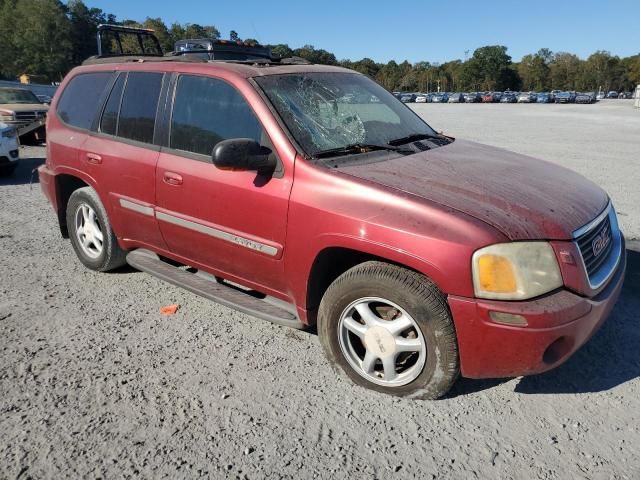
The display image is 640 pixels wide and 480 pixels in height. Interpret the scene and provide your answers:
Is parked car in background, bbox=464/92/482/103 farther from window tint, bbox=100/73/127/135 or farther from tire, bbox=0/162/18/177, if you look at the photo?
window tint, bbox=100/73/127/135

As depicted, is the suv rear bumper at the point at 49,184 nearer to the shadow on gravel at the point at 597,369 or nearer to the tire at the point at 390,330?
the tire at the point at 390,330

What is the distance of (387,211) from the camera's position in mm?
2645

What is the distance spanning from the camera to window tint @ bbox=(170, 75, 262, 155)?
10.9 ft

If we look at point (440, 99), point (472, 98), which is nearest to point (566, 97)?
point (472, 98)

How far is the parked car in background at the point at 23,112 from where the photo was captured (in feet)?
42.5

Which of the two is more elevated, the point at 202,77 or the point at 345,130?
the point at 202,77

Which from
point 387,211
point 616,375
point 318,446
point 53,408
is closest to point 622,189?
point 616,375

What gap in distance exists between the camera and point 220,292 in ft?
11.7

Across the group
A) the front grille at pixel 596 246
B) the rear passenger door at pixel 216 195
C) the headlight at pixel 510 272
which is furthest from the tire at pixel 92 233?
the front grille at pixel 596 246

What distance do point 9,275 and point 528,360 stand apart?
435cm

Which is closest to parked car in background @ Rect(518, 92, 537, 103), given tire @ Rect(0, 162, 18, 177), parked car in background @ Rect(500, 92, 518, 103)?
parked car in background @ Rect(500, 92, 518, 103)

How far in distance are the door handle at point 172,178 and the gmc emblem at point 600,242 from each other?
2584 mm

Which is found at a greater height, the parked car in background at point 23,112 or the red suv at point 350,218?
the red suv at point 350,218

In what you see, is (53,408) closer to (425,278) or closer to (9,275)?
(425,278)
